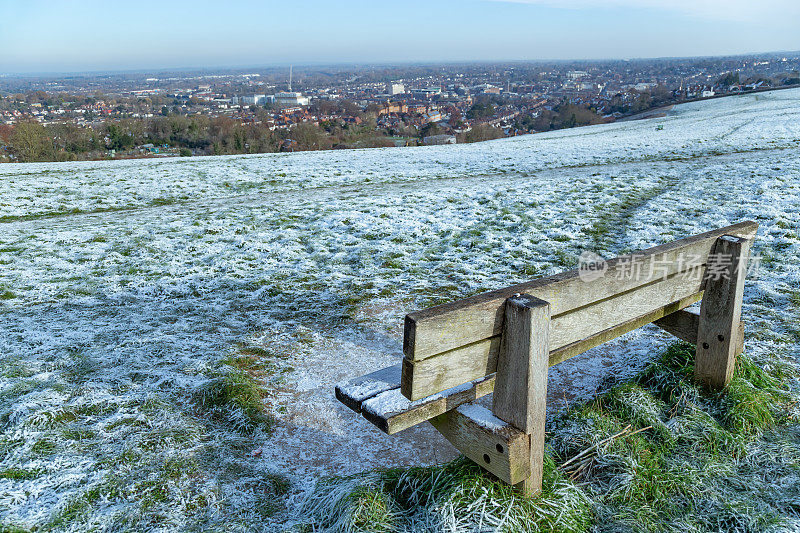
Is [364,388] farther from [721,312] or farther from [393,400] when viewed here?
[721,312]

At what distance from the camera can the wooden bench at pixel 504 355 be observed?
2352 millimetres

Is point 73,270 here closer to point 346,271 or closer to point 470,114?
point 346,271

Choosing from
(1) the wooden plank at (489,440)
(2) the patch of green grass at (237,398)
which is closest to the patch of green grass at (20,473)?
(2) the patch of green grass at (237,398)

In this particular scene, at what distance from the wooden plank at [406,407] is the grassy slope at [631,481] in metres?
0.38

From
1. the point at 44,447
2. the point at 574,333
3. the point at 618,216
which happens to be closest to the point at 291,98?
the point at 618,216

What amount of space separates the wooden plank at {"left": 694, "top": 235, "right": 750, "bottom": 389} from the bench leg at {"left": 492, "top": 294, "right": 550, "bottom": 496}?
1826 millimetres

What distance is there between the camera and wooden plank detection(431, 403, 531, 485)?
2.49 meters

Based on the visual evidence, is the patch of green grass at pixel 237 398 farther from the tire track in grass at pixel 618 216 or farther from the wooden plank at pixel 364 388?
the tire track in grass at pixel 618 216

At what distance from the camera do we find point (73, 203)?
39.7 ft

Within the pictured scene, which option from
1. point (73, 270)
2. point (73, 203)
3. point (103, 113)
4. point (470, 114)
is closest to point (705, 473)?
point (73, 270)

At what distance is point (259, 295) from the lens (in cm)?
650

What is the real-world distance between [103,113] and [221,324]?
11643 centimetres

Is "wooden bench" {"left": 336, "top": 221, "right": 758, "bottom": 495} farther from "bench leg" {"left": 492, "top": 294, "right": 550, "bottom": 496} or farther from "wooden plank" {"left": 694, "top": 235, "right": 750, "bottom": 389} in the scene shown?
"wooden plank" {"left": 694, "top": 235, "right": 750, "bottom": 389}

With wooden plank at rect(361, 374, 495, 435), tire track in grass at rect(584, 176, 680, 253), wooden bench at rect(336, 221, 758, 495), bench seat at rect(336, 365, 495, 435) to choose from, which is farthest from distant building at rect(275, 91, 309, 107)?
wooden plank at rect(361, 374, 495, 435)
